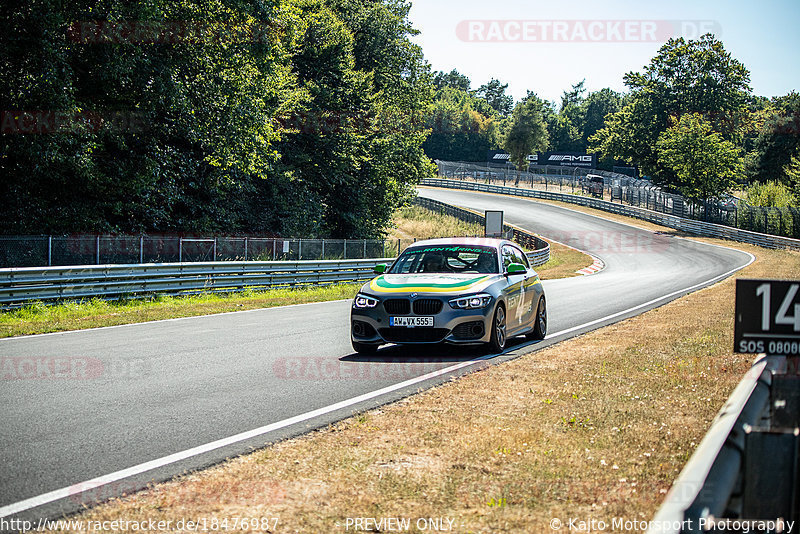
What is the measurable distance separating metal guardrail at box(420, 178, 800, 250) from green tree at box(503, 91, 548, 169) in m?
Answer: 27.2

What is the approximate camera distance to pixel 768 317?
4574mm

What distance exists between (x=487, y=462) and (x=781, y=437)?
2513 millimetres

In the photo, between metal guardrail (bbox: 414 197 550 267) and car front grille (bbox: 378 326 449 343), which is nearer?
car front grille (bbox: 378 326 449 343)

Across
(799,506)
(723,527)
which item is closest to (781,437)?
(799,506)

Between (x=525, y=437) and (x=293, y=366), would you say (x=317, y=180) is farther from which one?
(x=525, y=437)

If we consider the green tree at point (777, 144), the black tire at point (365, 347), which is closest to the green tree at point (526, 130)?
the green tree at point (777, 144)

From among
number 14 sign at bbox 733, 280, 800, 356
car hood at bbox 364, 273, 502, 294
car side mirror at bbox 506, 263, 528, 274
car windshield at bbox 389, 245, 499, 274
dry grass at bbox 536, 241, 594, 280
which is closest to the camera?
number 14 sign at bbox 733, 280, 800, 356

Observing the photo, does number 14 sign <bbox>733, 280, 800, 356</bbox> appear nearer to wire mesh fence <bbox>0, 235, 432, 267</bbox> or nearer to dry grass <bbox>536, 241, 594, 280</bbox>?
wire mesh fence <bbox>0, 235, 432, 267</bbox>

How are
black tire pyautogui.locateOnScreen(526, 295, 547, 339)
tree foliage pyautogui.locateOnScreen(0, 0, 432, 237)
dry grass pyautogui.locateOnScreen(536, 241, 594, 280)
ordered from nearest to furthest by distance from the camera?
black tire pyautogui.locateOnScreen(526, 295, 547, 339) < tree foliage pyautogui.locateOnScreen(0, 0, 432, 237) < dry grass pyautogui.locateOnScreen(536, 241, 594, 280)

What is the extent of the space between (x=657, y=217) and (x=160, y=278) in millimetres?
56804

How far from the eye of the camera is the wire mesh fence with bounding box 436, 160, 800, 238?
61969mm

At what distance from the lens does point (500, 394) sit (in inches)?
324

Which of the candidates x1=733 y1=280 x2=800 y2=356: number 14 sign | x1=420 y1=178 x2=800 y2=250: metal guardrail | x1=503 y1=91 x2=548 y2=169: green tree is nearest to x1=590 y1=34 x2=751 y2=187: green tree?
x1=420 y1=178 x2=800 y2=250: metal guardrail

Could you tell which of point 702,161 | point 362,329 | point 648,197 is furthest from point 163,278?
point 648,197
